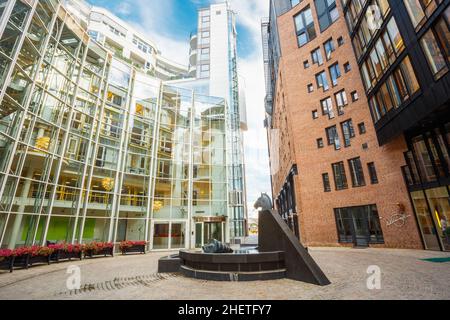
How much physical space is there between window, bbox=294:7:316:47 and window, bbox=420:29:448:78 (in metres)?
15.4

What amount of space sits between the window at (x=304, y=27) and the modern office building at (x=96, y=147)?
472 inches

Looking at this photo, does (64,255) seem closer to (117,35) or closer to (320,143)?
(320,143)

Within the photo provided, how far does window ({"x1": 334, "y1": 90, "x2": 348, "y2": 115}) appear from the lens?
68.4 feet

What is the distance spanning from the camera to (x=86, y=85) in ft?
68.2

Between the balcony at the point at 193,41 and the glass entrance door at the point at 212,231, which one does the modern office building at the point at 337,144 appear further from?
the balcony at the point at 193,41

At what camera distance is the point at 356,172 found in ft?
63.0

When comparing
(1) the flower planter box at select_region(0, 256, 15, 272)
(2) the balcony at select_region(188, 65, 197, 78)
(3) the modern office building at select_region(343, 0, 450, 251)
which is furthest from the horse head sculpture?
(2) the balcony at select_region(188, 65, 197, 78)

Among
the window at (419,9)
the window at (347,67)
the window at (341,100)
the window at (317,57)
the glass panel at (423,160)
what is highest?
the window at (317,57)

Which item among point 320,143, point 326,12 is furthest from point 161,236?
point 326,12

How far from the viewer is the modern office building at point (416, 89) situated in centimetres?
1078

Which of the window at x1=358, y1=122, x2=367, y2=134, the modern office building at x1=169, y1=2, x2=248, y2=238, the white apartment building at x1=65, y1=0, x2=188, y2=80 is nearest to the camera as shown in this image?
the window at x1=358, y1=122, x2=367, y2=134

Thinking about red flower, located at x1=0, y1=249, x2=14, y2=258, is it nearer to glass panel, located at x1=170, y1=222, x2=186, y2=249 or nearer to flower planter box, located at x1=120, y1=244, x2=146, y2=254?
flower planter box, located at x1=120, y1=244, x2=146, y2=254

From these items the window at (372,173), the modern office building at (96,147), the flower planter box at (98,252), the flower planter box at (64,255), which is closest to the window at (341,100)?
the window at (372,173)
